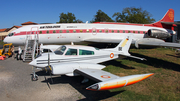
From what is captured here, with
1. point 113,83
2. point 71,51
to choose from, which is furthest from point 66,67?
point 113,83

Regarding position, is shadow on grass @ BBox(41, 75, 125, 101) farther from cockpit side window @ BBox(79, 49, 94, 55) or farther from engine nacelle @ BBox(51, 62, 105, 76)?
cockpit side window @ BBox(79, 49, 94, 55)

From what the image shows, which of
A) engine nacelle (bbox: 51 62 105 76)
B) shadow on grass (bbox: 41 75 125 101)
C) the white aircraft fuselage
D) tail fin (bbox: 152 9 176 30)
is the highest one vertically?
tail fin (bbox: 152 9 176 30)

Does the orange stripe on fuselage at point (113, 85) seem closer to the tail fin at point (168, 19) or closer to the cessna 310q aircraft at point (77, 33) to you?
the cessna 310q aircraft at point (77, 33)

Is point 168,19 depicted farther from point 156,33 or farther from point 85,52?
point 85,52

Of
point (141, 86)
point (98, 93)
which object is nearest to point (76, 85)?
point (98, 93)

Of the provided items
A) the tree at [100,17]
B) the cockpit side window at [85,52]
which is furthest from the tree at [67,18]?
the cockpit side window at [85,52]

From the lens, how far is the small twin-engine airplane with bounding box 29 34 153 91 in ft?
16.9

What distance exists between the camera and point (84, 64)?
22.9 ft

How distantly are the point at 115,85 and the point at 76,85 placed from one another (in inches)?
112

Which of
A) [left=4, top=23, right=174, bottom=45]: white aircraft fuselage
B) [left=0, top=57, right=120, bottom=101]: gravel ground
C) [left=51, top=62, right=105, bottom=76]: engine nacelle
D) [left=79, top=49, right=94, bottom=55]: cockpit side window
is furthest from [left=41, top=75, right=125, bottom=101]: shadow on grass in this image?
[left=4, top=23, right=174, bottom=45]: white aircraft fuselage

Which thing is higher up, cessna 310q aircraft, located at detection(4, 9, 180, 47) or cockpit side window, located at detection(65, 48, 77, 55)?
cessna 310q aircraft, located at detection(4, 9, 180, 47)

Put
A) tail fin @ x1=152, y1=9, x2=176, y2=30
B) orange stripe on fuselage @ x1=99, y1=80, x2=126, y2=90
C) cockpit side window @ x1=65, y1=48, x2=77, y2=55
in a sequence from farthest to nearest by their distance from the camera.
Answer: tail fin @ x1=152, y1=9, x2=176, y2=30 < cockpit side window @ x1=65, y1=48, x2=77, y2=55 < orange stripe on fuselage @ x1=99, y1=80, x2=126, y2=90

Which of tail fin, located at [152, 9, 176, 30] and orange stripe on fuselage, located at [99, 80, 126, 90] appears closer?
orange stripe on fuselage, located at [99, 80, 126, 90]

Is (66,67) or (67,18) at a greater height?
(67,18)
